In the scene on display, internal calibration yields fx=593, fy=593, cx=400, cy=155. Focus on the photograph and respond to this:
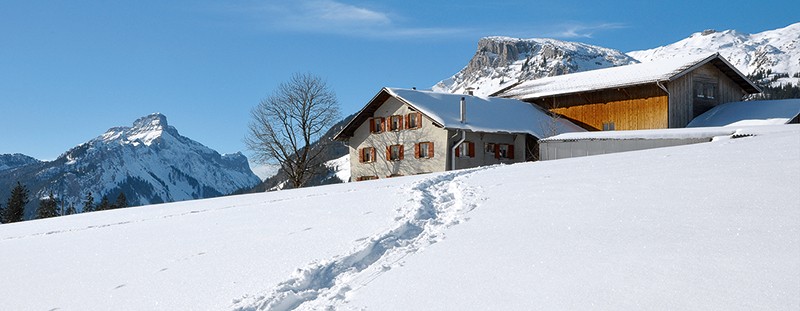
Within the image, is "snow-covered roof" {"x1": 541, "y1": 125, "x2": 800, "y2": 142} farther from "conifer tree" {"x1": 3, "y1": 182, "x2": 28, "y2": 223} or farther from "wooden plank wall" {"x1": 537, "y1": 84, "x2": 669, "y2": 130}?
"conifer tree" {"x1": 3, "y1": 182, "x2": 28, "y2": 223}

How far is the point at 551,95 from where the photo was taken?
38.7m

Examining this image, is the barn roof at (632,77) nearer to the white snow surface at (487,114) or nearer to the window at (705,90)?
the window at (705,90)

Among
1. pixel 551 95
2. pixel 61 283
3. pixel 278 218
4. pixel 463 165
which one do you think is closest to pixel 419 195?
pixel 278 218

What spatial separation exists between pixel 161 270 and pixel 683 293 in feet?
20.3

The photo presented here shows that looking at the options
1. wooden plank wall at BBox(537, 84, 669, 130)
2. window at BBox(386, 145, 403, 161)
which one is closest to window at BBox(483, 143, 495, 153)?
window at BBox(386, 145, 403, 161)

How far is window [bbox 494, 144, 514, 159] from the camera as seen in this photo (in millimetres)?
35594

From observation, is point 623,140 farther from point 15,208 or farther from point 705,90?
point 15,208

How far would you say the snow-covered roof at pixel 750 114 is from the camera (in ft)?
101

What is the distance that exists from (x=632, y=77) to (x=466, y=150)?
1055 centimetres

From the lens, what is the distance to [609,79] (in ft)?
119

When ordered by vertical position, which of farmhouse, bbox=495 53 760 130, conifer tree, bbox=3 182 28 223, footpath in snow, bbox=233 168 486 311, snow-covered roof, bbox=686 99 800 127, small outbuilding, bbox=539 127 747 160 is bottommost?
conifer tree, bbox=3 182 28 223

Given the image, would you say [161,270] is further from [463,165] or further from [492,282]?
[463,165]

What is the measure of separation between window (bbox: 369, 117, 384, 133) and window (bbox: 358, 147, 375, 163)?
1289mm

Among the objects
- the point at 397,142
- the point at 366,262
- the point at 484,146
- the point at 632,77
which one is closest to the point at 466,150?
the point at 484,146
